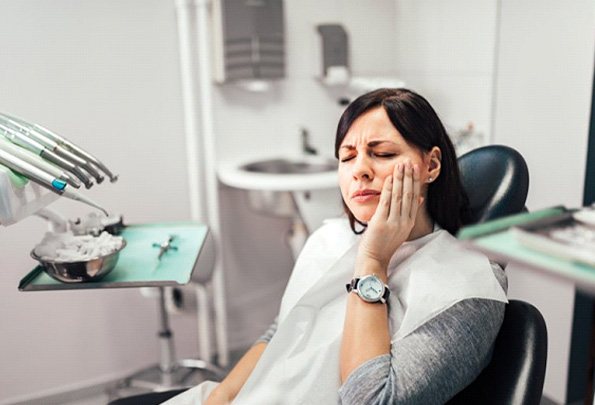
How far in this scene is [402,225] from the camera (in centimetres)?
103

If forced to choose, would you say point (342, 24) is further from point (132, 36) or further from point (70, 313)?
point (70, 313)

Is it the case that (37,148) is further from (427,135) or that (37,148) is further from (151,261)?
(427,135)

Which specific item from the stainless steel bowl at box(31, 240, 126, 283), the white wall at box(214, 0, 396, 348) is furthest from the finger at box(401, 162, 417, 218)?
the white wall at box(214, 0, 396, 348)

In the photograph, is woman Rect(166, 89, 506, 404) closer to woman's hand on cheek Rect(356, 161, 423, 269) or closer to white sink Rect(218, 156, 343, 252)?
woman's hand on cheek Rect(356, 161, 423, 269)

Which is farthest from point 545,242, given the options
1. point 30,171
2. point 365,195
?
point 30,171

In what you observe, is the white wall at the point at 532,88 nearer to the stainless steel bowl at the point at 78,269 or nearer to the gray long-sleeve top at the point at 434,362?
the gray long-sleeve top at the point at 434,362

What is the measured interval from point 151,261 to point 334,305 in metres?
0.45

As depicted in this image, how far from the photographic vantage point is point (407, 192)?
1036 millimetres

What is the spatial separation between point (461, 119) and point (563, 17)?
598mm

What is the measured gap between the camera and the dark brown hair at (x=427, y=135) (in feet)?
3.59

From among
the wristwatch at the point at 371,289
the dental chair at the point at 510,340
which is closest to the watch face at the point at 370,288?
the wristwatch at the point at 371,289

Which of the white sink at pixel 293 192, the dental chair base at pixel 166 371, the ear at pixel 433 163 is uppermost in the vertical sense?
the ear at pixel 433 163

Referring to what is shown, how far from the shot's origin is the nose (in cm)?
108

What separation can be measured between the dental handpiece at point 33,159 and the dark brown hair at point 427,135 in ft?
1.82
